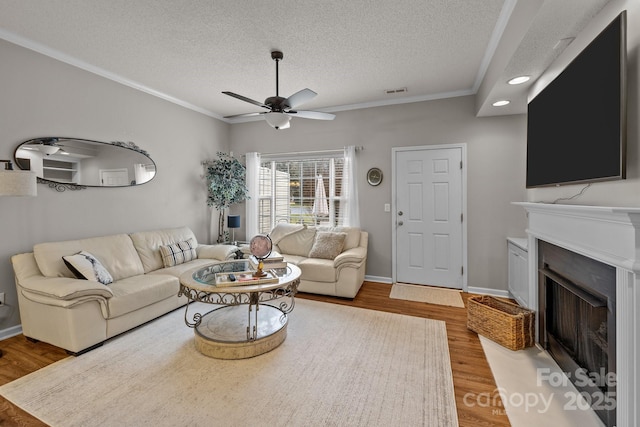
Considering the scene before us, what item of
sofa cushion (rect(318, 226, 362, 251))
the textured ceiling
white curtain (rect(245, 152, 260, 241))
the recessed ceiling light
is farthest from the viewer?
white curtain (rect(245, 152, 260, 241))

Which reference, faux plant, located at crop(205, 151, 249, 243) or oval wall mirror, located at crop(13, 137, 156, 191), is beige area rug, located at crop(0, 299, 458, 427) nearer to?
oval wall mirror, located at crop(13, 137, 156, 191)

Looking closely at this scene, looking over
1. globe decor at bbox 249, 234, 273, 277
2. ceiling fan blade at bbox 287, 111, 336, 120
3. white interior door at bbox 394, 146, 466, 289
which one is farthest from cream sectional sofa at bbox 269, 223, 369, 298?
ceiling fan blade at bbox 287, 111, 336, 120

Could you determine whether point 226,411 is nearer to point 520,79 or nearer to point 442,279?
point 442,279

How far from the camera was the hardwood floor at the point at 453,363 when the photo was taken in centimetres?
170

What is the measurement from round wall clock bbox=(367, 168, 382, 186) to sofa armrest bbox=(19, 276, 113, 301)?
3509mm

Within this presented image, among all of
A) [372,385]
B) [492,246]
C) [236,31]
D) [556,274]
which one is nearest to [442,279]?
[492,246]

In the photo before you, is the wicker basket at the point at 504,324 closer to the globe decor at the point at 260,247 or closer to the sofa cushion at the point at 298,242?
the globe decor at the point at 260,247

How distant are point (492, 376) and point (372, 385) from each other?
91 centimetres

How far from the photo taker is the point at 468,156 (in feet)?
12.9

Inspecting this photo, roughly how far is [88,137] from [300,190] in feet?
9.68

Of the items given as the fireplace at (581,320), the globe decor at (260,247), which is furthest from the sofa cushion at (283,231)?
the fireplace at (581,320)

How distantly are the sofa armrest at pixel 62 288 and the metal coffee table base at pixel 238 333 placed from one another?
89 centimetres

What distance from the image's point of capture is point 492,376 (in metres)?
2.09

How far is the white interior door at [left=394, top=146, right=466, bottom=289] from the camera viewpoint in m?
4.01
